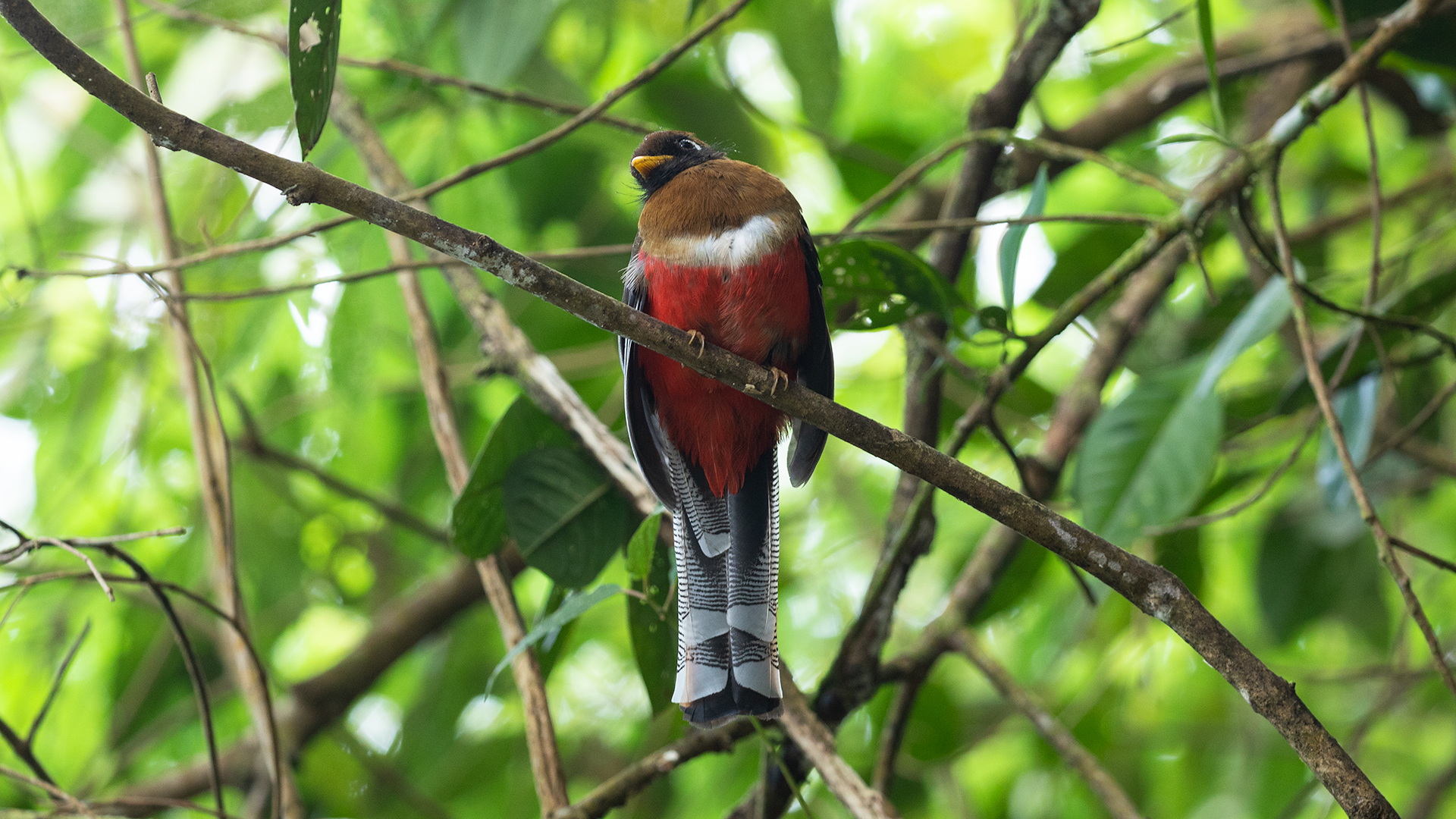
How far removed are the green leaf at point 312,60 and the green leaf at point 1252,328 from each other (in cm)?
202

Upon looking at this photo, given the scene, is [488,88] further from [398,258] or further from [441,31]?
[441,31]

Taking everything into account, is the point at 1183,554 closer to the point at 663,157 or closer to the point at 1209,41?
the point at 1209,41

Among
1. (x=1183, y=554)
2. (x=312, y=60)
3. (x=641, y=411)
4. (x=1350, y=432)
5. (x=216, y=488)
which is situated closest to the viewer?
(x=312, y=60)

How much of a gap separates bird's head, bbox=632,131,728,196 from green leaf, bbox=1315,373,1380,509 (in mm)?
1940

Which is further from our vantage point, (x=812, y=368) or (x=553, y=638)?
(x=812, y=368)

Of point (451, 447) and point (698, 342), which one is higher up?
point (451, 447)

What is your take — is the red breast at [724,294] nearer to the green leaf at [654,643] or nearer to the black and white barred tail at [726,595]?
the black and white barred tail at [726,595]

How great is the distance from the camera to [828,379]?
101 inches

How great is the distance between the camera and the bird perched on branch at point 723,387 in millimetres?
2291

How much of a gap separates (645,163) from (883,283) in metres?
0.84

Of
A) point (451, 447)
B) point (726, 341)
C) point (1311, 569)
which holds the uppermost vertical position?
point (451, 447)

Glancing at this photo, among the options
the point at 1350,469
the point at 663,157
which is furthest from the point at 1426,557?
the point at 663,157

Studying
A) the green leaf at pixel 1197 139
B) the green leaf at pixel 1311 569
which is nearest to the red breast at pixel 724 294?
the green leaf at pixel 1197 139

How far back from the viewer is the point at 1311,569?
3695 millimetres
